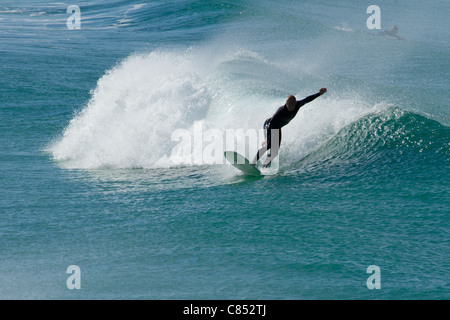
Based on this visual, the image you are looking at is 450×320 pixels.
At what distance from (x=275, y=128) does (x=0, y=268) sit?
531 cm

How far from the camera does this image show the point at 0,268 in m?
7.11

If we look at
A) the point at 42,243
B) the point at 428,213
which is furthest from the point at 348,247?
the point at 42,243

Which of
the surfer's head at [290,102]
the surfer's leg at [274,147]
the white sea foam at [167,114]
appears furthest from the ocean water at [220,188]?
the surfer's head at [290,102]

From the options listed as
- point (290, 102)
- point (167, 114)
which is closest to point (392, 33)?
point (167, 114)

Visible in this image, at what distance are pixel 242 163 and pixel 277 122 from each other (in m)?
1.02

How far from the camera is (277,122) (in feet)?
33.3

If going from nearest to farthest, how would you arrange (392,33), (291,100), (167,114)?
(291,100) < (167,114) < (392,33)

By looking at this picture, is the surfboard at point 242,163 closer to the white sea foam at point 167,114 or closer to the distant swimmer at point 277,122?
the distant swimmer at point 277,122

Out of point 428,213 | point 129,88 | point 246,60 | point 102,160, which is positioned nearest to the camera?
point 428,213

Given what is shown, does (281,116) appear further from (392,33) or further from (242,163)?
(392,33)

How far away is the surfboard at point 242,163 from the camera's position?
Answer: 10.4 meters

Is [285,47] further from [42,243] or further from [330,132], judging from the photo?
[42,243]

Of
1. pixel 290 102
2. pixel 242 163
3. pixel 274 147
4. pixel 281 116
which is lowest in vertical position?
pixel 242 163

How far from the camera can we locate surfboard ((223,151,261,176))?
1038 centimetres
